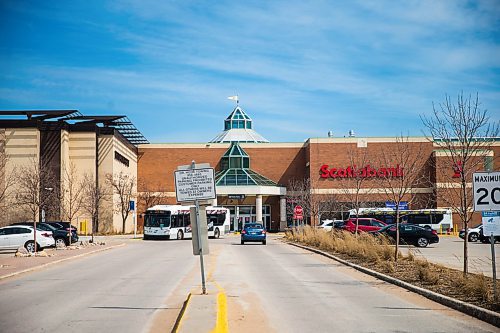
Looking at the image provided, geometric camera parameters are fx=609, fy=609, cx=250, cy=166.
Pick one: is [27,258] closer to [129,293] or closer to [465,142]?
[129,293]

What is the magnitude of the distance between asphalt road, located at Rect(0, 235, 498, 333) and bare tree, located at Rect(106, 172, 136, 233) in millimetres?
44748

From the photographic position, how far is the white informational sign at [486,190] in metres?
12.1

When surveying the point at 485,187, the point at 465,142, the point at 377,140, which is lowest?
the point at 485,187

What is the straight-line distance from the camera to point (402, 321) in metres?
10.8

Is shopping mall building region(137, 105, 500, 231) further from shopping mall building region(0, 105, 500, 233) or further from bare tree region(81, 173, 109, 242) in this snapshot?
bare tree region(81, 173, 109, 242)

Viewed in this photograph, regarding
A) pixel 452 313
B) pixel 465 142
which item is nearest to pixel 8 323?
pixel 452 313

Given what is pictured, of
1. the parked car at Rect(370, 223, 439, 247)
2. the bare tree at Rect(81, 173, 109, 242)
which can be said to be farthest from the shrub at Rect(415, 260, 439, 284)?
the bare tree at Rect(81, 173, 109, 242)

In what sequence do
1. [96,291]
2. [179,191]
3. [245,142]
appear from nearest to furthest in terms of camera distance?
[179,191], [96,291], [245,142]

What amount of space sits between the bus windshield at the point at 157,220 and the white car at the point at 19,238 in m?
18.2

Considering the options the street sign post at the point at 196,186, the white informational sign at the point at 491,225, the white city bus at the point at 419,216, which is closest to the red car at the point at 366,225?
the white city bus at the point at 419,216

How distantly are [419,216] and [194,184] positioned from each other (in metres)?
53.8

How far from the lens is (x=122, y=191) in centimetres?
6694

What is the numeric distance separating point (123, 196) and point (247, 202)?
18.9 metres

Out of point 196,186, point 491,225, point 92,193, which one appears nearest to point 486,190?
point 491,225
